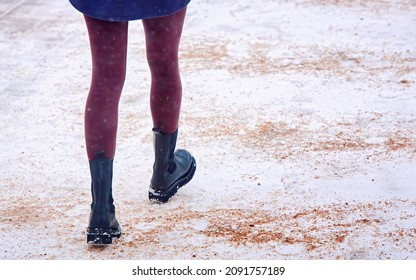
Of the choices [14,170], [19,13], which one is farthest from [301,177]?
[19,13]

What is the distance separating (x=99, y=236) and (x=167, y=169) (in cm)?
46

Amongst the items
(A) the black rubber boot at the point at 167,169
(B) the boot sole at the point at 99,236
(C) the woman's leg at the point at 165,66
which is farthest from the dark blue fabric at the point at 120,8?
(B) the boot sole at the point at 99,236

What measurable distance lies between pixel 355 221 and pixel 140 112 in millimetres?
1479

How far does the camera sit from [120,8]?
2514 millimetres

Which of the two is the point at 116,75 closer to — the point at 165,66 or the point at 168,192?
the point at 165,66

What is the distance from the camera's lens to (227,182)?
3.29 m

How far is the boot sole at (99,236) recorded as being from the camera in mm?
2740

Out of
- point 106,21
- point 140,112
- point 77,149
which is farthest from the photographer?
point 140,112

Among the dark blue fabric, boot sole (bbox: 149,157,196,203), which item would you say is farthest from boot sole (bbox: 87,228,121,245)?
the dark blue fabric

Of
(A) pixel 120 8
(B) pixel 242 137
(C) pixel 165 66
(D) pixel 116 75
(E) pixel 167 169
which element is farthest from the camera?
(B) pixel 242 137

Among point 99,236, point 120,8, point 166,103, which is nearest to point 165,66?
point 166,103

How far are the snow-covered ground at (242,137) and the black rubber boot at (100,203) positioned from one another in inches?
2.0

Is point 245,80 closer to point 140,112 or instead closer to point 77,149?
point 140,112

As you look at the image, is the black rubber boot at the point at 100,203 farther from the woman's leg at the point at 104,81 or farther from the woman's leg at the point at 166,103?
the woman's leg at the point at 166,103
